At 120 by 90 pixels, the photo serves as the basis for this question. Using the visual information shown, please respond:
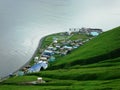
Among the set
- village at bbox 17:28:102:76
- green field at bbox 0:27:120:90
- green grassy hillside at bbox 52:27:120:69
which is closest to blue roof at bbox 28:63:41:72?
village at bbox 17:28:102:76

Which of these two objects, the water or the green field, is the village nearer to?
the green field

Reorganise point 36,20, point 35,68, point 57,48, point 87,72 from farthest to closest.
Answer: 1. point 36,20
2. point 57,48
3. point 35,68
4. point 87,72

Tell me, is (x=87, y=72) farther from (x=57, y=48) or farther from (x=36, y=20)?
(x=36, y=20)

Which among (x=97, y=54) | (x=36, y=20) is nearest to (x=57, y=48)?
(x=97, y=54)

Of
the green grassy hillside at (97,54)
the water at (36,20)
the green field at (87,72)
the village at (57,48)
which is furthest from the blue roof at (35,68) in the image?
the water at (36,20)

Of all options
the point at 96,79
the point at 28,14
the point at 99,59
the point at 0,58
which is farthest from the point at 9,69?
the point at 28,14

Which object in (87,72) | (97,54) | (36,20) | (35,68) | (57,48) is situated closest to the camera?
(87,72)

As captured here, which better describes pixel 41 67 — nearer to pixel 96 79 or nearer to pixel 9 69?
pixel 9 69
